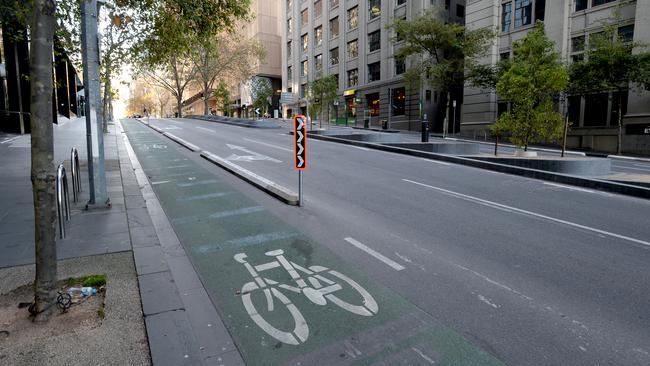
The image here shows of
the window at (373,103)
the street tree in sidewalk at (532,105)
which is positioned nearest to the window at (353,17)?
the window at (373,103)

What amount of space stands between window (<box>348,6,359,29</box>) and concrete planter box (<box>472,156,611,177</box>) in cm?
4050

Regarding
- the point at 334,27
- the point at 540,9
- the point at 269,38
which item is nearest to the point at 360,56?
the point at 334,27

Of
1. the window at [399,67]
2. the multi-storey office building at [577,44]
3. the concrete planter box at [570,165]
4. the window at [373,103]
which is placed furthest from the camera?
the window at [373,103]

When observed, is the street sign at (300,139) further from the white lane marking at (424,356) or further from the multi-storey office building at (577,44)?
the multi-storey office building at (577,44)

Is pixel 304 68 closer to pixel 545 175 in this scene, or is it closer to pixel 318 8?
pixel 318 8

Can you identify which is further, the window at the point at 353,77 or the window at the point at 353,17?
the window at the point at 353,77

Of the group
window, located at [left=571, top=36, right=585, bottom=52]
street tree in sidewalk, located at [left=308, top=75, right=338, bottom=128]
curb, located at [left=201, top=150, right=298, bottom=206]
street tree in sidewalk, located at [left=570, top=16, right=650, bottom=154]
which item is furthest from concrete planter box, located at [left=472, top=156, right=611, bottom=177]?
street tree in sidewalk, located at [left=308, top=75, right=338, bottom=128]

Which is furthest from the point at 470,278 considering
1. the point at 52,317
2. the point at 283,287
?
the point at 52,317

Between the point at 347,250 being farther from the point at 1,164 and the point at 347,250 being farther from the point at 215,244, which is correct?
the point at 1,164

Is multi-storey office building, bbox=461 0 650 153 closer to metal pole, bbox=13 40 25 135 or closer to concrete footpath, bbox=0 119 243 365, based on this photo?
concrete footpath, bbox=0 119 243 365

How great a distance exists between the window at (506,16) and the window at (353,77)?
64.9 feet

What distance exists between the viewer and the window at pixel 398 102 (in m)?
43.5

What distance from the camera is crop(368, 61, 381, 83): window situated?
4728 cm

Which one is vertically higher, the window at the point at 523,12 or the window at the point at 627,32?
the window at the point at 523,12
